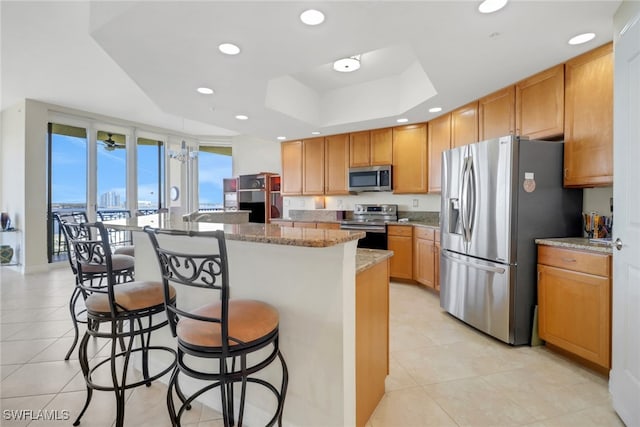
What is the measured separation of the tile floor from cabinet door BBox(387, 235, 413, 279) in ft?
4.28

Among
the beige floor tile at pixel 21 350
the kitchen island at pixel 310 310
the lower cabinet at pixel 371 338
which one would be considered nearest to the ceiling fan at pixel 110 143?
the beige floor tile at pixel 21 350

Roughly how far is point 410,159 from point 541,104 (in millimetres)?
1854

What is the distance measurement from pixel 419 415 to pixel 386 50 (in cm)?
325

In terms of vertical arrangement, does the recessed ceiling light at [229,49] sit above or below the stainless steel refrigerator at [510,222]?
above

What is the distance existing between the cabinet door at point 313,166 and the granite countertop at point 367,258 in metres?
3.49

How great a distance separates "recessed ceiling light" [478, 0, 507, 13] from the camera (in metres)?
1.73

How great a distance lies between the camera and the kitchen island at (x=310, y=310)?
1.30m

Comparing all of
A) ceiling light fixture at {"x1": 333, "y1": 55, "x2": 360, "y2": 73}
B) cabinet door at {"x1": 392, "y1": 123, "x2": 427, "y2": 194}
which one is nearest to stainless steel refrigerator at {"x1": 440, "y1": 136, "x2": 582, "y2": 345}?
cabinet door at {"x1": 392, "y1": 123, "x2": 427, "y2": 194}

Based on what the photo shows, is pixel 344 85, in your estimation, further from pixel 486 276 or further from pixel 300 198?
pixel 486 276

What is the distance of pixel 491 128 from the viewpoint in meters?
3.18

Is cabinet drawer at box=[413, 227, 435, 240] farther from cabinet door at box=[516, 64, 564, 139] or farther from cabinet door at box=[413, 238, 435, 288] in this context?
cabinet door at box=[516, 64, 564, 139]

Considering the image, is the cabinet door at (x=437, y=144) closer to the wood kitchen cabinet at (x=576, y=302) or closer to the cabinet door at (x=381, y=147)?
the cabinet door at (x=381, y=147)

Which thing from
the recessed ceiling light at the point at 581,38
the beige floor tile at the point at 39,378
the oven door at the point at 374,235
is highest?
the recessed ceiling light at the point at 581,38

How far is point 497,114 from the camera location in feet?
10.2
